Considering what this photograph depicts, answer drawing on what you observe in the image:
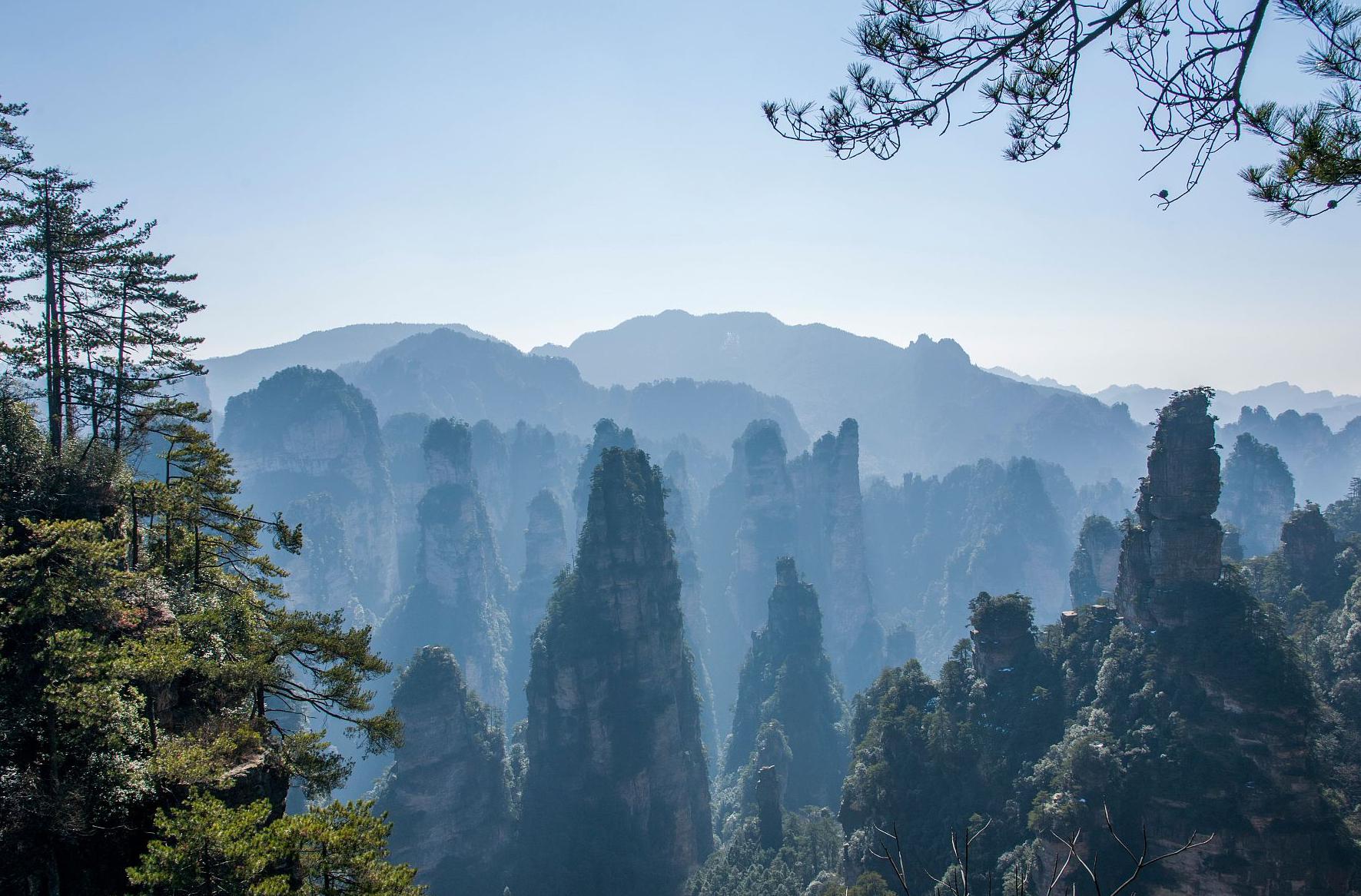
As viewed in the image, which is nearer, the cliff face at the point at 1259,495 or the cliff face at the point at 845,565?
the cliff face at the point at 1259,495

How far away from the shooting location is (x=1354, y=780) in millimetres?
25500

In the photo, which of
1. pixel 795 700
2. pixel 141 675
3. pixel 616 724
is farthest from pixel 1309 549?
pixel 141 675

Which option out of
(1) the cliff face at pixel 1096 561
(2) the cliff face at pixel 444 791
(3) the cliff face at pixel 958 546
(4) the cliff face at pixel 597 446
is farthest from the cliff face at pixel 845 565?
(2) the cliff face at pixel 444 791

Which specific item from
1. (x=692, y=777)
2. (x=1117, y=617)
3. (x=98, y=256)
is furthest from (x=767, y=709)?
(x=98, y=256)

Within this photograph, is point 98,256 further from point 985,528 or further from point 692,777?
point 985,528

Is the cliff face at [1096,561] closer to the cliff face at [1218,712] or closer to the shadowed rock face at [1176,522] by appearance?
the shadowed rock face at [1176,522]

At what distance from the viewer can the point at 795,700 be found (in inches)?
2625

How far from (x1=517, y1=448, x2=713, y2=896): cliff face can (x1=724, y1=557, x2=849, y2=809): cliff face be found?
1229 cm

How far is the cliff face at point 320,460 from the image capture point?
115688 millimetres

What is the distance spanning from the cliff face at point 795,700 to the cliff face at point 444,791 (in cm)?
2326

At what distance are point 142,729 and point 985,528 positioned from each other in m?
125

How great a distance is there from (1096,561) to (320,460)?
358 feet

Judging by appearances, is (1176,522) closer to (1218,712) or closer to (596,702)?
(1218,712)

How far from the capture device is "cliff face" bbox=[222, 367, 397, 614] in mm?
115688
